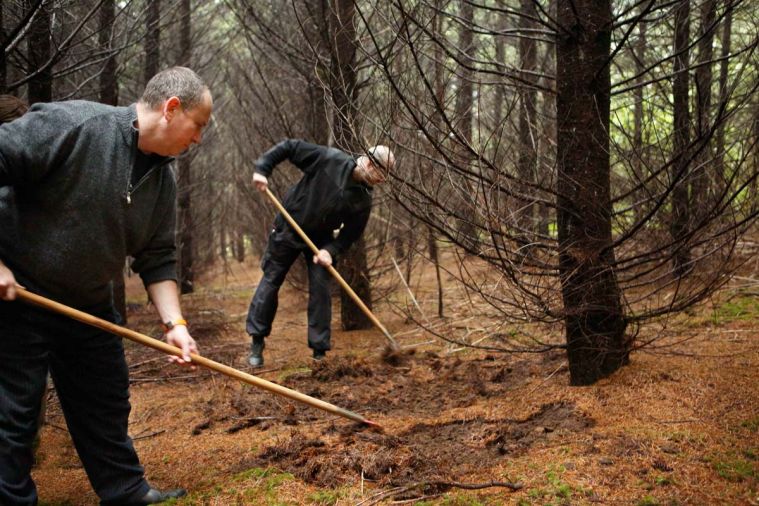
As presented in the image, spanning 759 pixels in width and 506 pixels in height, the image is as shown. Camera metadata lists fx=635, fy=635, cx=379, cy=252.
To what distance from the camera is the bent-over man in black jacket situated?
17.9 feet

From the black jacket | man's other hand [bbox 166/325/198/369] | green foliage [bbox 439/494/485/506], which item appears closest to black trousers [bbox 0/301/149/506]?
man's other hand [bbox 166/325/198/369]

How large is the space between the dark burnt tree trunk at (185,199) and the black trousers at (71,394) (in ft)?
21.4

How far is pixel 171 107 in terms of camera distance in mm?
2541

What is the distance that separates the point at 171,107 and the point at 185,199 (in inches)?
358

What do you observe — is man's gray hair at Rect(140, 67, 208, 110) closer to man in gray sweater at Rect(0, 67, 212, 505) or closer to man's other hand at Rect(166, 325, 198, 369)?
man in gray sweater at Rect(0, 67, 212, 505)

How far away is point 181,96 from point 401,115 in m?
1.45

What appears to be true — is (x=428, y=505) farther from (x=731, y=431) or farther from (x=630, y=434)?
(x=731, y=431)

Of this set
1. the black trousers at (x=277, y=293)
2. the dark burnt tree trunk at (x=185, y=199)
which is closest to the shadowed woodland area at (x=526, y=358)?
the black trousers at (x=277, y=293)

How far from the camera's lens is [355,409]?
13.8ft

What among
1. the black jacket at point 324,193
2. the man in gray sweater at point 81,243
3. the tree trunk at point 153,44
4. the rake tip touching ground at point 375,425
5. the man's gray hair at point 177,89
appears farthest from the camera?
the tree trunk at point 153,44

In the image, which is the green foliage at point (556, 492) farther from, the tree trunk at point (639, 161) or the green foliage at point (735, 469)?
the tree trunk at point (639, 161)

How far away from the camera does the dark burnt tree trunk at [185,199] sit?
9.01 meters

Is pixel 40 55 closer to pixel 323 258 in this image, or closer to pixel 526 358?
pixel 323 258

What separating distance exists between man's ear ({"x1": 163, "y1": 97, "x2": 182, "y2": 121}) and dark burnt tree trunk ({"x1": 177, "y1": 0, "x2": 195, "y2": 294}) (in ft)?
20.7
